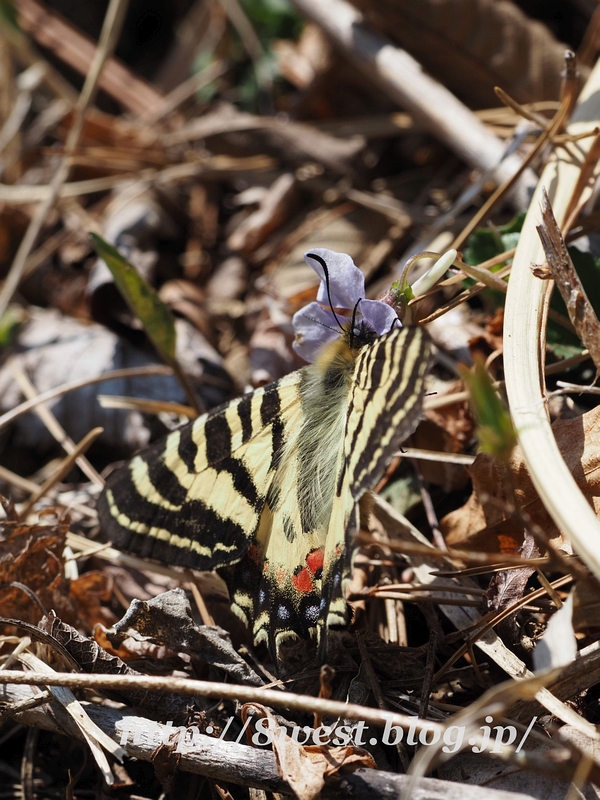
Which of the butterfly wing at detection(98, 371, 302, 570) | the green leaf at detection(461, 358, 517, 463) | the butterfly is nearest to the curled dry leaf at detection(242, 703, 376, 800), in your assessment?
the butterfly

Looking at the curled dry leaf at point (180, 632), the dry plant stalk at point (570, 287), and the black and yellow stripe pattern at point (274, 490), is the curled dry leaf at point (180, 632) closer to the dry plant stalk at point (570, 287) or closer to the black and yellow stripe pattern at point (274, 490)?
the black and yellow stripe pattern at point (274, 490)

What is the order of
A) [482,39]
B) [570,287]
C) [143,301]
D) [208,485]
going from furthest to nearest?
[482,39] → [143,301] → [208,485] → [570,287]

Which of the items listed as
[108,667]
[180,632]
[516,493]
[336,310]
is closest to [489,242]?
[336,310]

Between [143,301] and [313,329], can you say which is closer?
[313,329]

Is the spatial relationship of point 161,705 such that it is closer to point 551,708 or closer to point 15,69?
point 551,708

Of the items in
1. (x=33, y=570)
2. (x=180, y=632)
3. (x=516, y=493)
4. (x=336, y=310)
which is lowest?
(x=33, y=570)

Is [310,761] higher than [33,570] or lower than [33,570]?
higher

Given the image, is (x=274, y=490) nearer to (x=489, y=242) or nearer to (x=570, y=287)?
(x=570, y=287)
